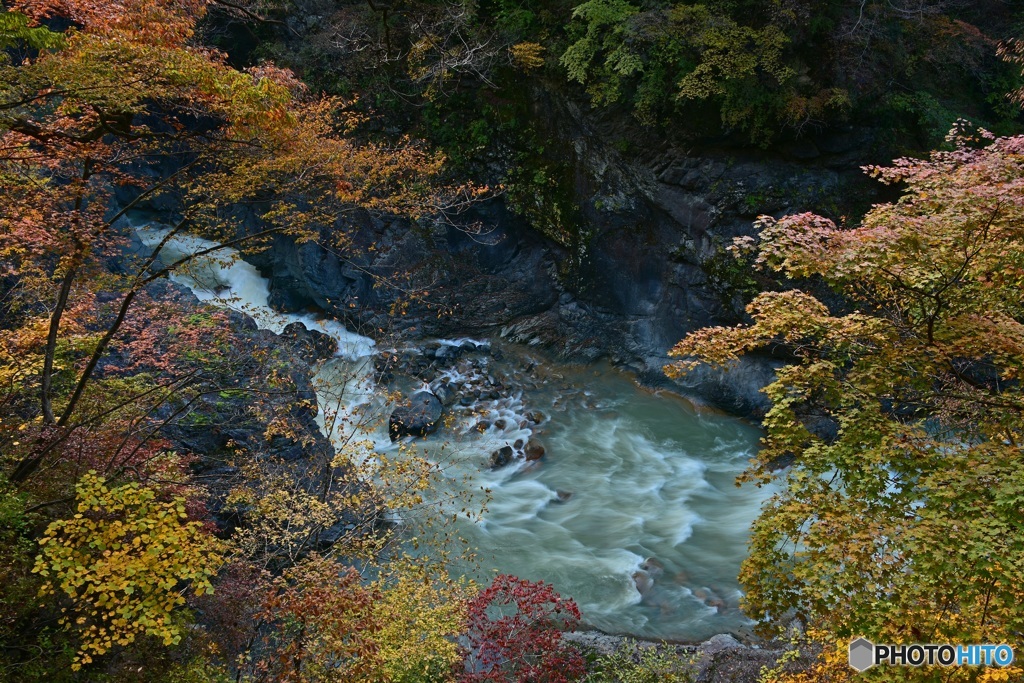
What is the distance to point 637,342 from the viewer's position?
16781mm

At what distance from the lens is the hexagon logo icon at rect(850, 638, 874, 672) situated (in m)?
5.58

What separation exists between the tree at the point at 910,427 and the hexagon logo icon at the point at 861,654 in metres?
0.31

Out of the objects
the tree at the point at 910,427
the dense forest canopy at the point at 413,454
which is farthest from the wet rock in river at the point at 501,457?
the tree at the point at 910,427

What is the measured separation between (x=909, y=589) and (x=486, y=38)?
15.3 meters

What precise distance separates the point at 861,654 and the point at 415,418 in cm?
1016

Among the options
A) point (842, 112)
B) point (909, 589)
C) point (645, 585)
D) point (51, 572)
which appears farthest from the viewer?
point (842, 112)

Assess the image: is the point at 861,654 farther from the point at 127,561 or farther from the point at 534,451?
the point at 534,451

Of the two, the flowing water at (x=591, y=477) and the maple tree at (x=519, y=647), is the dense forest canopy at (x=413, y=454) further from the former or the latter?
the flowing water at (x=591, y=477)

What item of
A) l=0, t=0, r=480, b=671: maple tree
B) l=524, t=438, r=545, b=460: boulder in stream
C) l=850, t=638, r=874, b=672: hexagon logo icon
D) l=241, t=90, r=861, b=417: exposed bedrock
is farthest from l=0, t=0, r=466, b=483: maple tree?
l=850, t=638, r=874, b=672: hexagon logo icon

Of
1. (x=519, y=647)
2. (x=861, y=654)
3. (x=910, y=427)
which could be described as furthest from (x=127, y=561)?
(x=910, y=427)

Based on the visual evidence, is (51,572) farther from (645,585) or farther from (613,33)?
(613,33)

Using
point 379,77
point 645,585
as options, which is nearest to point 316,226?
point 379,77

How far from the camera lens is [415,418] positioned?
1420 centimetres

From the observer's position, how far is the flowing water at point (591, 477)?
1023 centimetres
